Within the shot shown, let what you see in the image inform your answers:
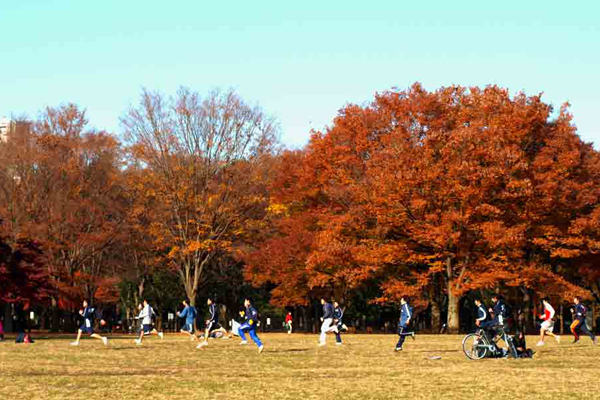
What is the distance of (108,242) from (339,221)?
695 inches

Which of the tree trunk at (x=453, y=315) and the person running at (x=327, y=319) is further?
the tree trunk at (x=453, y=315)

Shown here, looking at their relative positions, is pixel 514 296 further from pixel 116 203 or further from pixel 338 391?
pixel 338 391

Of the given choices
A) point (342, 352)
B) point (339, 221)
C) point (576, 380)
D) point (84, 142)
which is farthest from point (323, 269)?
point (576, 380)

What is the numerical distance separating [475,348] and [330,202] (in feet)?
113

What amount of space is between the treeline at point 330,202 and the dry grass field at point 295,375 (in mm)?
21510

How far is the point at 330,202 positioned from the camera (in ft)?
192

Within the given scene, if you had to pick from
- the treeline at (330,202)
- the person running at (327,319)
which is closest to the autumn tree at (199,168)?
the treeline at (330,202)

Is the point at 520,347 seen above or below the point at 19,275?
below

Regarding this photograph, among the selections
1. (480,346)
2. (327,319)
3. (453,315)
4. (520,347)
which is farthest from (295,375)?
(453,315)

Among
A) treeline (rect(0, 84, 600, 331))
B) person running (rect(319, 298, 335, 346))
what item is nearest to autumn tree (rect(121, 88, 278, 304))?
treeline (rect(0, 84, 600, 331))

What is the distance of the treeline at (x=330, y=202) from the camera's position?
161ft

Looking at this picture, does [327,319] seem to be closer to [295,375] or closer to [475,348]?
[475,348]

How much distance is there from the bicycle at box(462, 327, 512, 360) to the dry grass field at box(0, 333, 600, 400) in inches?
22.4

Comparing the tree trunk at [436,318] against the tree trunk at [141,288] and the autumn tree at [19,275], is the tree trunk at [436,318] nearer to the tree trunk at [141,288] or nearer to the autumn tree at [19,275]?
the autumn tree at [19,275]
